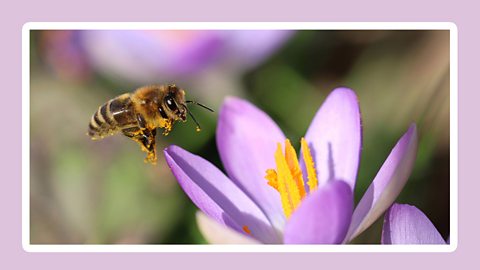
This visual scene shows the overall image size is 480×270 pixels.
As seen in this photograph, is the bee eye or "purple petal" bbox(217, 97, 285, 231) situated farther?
"purple petal" bbox(217, 97, 285, 231)

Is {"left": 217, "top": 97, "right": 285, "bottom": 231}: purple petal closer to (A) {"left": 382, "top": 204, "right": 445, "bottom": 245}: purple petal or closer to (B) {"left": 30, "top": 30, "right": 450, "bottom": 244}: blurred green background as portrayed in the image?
(B) {"left": 30, "top": 30, "right": 450, "bottom": 244}: blurred green background

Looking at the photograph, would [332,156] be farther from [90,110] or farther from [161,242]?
[90,110]

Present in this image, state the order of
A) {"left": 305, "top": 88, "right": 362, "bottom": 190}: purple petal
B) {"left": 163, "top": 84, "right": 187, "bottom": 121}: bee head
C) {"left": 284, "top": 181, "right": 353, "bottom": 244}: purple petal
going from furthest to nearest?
{"left": 305, "top": 88, "right": 362, "bottom": 190}: purple petal → {"left": 163, "top": 84, "right": 187, "bottom": 121}: bee head → {"left": 284, "top": 181, "right": 353, "bottom": 244}: purple petal

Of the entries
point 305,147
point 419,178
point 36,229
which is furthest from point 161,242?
point 419,178

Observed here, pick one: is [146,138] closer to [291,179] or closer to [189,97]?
[189,97]

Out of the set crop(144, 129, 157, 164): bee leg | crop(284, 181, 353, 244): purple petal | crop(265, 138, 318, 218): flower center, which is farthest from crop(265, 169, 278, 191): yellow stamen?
crop(144, 129, 157, 164): bee leg

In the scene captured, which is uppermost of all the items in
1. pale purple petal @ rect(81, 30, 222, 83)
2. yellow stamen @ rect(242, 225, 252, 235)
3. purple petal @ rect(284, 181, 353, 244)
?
pale purple petal @ rect(81, 30, 222, 83)
